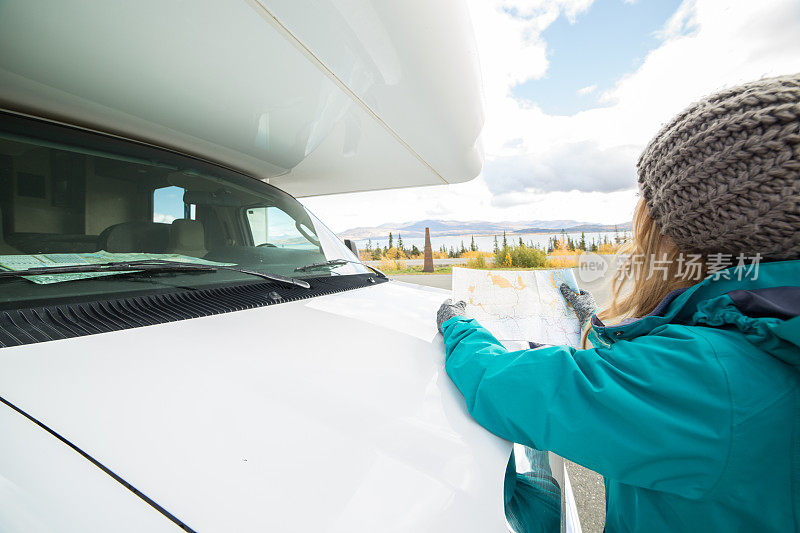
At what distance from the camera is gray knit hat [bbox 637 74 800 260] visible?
1.86ft

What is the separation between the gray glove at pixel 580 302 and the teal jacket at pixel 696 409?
70cm

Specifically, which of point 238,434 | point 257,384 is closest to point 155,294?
point 257,384

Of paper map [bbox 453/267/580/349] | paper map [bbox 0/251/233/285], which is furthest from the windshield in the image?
paper map [bbox 453/267/580/349]

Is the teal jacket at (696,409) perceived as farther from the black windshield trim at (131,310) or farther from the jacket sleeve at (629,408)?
the black windshield trim at (131,310)

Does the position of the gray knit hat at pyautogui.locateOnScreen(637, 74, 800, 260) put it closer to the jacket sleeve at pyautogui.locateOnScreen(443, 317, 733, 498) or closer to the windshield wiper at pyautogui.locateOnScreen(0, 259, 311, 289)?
the jacket sleeve at pyautogui.locateOnScreen(443, 317, 733, 498)

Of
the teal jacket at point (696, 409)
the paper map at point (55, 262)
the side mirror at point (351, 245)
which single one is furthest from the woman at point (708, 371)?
the side mirror at point (351, 245)

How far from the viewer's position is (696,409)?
53 cm

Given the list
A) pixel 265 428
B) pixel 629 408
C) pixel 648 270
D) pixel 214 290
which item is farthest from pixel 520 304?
pixel 214 290

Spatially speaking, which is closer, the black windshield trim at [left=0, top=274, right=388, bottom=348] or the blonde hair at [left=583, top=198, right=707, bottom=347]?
the black windshield trim at [left=0, top=274, right=388, bottom=348]

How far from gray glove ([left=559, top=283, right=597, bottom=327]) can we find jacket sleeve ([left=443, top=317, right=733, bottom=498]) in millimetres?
753

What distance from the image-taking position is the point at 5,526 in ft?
1.31

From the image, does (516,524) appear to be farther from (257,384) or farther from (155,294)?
(155,294)

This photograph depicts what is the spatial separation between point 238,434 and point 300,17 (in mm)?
1052

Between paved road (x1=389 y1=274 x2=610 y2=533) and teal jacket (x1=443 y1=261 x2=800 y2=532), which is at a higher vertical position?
teal jacket (x1=443 y1=261 x2=800 y2=532)
